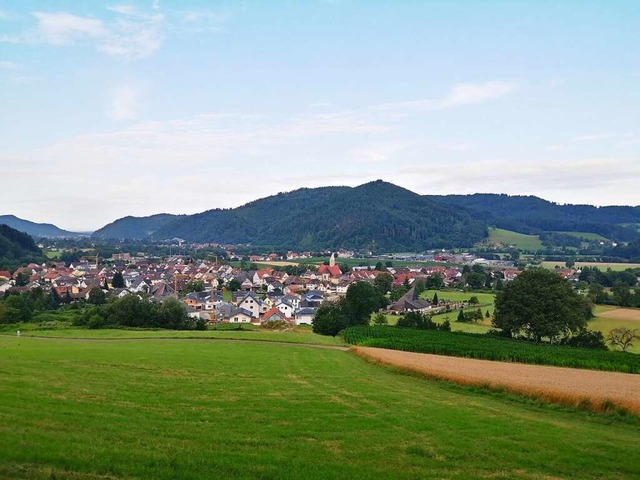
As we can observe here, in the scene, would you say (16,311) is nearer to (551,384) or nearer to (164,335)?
(164,335)

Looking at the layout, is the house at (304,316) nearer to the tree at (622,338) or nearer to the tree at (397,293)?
the tree at (397,293)

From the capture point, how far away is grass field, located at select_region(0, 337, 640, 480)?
31.7 ft

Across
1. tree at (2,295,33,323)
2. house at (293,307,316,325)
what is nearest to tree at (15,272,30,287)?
tree at (2,295,33,323)

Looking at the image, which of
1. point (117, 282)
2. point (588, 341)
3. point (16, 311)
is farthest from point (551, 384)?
point (117, 282)

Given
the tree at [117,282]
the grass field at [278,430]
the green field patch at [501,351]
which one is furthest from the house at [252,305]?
the grass field at [278,430]

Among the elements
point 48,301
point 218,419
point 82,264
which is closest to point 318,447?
point 218,419

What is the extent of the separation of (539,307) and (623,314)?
2770 centimetres

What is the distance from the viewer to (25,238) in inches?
7608

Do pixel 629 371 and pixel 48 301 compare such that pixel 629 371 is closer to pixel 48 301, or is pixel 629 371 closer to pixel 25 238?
pixel 48 301

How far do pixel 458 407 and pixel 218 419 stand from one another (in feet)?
27.9

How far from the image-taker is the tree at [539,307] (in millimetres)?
51844

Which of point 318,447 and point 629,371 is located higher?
point 318,447

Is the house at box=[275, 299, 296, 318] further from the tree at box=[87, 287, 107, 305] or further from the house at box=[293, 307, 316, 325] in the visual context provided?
the tree at box=[87, 287, 107, 305]

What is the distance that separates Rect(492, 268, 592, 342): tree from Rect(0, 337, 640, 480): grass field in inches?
1327
